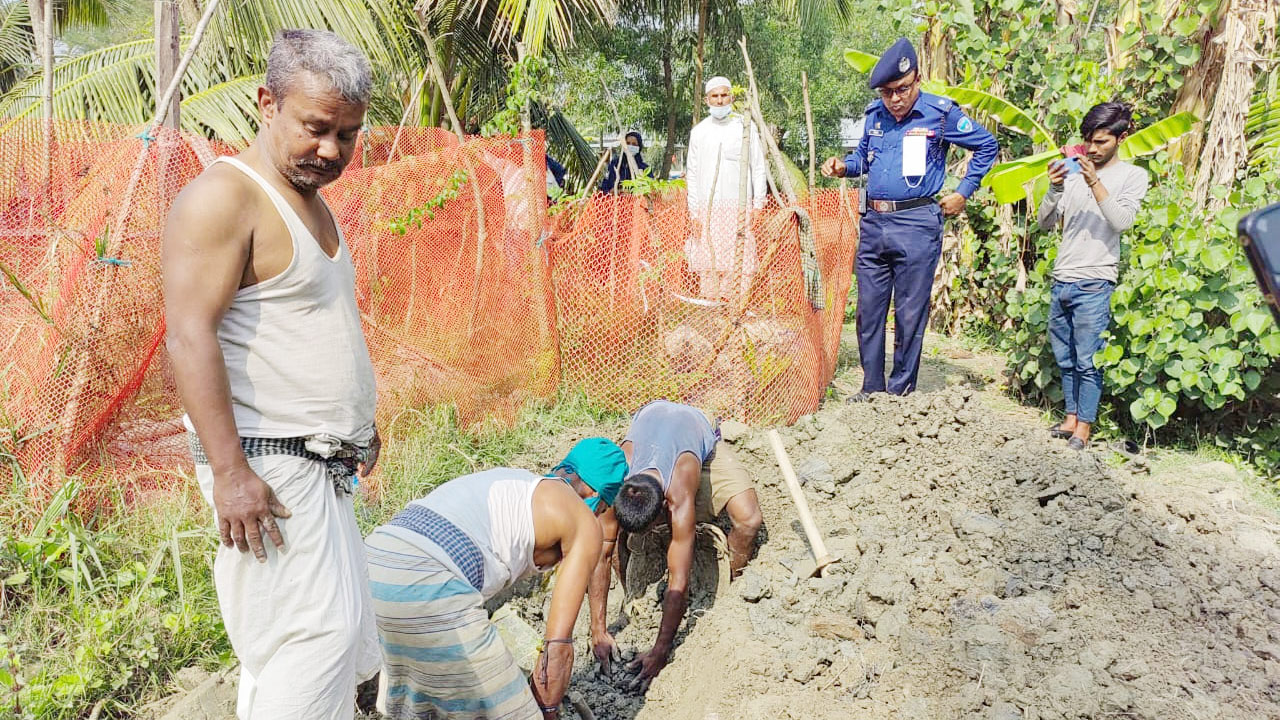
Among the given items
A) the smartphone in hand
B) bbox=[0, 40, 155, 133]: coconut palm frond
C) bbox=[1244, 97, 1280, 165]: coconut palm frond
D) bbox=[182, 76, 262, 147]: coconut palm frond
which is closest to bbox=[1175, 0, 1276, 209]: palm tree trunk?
bbox=[1244, 97, 1280, 165]: coconut palm frond

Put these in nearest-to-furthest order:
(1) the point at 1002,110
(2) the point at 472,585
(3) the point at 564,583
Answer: (2) the point at 472,585 → (3) the point at 564,583 → (1) the point at 1002,110

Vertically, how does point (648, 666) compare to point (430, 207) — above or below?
below

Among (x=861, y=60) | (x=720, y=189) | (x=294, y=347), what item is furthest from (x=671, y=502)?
(x=861, y=60)

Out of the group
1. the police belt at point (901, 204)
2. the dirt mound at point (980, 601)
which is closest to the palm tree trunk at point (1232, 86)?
the police belt at point (901, 204)

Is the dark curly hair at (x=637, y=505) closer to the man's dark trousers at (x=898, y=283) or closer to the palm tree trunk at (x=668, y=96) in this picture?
the man's dark trousers at (x=898, y=283)

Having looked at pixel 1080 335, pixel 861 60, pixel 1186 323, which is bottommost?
pixel 1080 335

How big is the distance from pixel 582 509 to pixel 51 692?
5.70ft

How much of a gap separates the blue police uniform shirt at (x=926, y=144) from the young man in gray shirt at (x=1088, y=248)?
Result: 50 cm

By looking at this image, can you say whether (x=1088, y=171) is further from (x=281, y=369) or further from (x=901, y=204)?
(x=281, y=369)

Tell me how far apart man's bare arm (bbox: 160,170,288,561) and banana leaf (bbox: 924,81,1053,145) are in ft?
17.8

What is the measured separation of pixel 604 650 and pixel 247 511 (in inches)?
91.1

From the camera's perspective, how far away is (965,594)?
3.56m

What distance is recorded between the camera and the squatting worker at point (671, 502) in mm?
3553

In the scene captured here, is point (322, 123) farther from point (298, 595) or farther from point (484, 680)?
point (484, 680)
